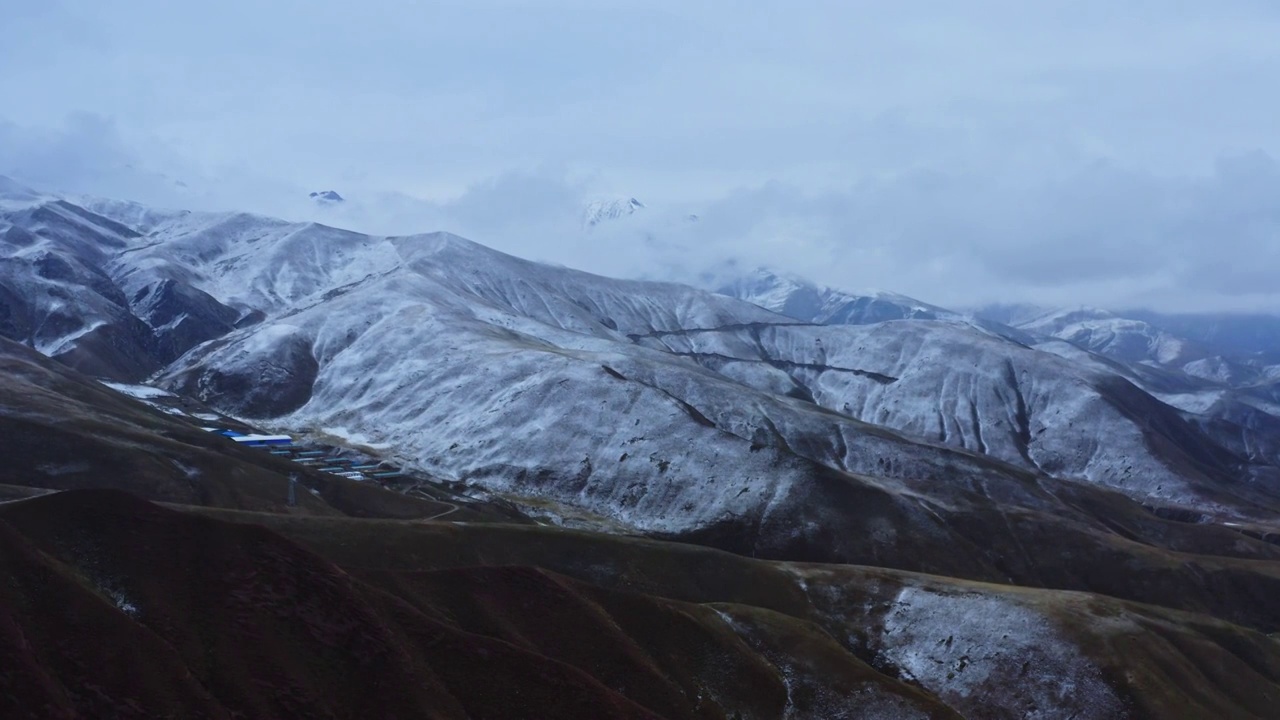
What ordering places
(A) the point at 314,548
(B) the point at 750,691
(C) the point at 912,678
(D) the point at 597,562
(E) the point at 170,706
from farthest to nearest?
(D) the point at 597,562 < (C) the point at 912,678 < (A) the point at 314,548 < (B) the point at 750,691 < (E) the point at 170,706

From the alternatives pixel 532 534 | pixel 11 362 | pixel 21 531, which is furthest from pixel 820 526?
pixel 11 362

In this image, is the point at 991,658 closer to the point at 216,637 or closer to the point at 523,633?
the point at 523,633

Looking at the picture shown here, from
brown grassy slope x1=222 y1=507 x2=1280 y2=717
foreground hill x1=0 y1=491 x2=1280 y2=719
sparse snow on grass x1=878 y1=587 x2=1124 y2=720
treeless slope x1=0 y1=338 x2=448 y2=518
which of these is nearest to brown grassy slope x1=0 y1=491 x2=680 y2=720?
foreground hill x1=0 y1=491 x2=1280 y2=719

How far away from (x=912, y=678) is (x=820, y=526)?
178ft

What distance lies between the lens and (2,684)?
173 ft

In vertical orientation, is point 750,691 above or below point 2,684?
below

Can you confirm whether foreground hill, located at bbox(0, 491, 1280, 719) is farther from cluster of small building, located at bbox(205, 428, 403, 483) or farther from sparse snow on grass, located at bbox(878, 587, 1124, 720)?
cluster of small building, located at bbox(205, 428, 403, 483)

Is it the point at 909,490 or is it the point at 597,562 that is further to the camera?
the point at 909,490

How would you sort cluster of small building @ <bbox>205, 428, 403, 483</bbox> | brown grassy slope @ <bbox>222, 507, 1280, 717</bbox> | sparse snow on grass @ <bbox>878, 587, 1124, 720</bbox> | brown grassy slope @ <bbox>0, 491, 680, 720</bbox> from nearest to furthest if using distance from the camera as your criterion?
brown grassy slope @ <bbox>0, 491, 680, 720</bbox>, sparse snow on grass @ <bbox>878, 587, 1124, 720</bbox>, brown grassy slope @ <bbox>222, 507, 1280, 717</bbox>, cluster of small building @ <bbox>205, 428, 403, 483</bbox>

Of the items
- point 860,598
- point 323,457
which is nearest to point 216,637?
point 860,598

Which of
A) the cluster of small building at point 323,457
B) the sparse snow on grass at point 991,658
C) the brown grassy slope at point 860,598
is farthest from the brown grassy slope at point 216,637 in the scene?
the cluster of small building at point 323,457

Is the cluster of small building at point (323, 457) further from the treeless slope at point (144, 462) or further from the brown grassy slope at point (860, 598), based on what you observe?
the brown grassy slope at point (860, 598)

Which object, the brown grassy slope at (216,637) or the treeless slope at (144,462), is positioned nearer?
the brown grassy slope at (216,637)

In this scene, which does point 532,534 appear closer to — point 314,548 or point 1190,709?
point 314,548
